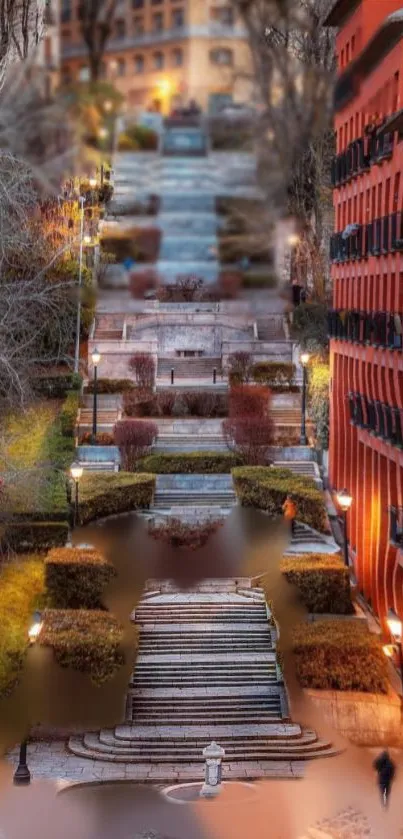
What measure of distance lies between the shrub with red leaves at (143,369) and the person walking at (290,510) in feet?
36.3

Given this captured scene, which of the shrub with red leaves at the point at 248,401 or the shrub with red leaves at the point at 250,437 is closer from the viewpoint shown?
the shrub with red leaves at the point at 250,437

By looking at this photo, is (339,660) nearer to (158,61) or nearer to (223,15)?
(223,15)

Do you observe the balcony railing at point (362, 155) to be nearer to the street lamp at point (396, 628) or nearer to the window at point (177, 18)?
the street lamp at point (396, 628)

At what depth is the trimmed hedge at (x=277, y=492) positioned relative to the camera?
97.0ft

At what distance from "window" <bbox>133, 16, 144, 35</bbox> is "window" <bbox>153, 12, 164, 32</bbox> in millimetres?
91

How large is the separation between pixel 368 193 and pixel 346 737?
1296cm

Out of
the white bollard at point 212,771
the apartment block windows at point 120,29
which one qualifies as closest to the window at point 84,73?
the apartment block windows at point 120,29

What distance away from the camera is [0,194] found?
20.8 m

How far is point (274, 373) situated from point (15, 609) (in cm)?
1956

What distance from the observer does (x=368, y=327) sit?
88.0ft

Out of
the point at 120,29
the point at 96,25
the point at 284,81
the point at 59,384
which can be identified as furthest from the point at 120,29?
the point at 59,384

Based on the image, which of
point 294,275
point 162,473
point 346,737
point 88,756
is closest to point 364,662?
point 346,737

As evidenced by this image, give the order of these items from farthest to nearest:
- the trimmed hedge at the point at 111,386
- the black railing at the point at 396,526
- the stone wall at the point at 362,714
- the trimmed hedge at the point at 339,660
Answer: the trimmed hedge at the point at 111,386 < the black railing at the point at 396,526 < the trimmed hedge at the point at 339,660 < the stone wall at the point at 362,714

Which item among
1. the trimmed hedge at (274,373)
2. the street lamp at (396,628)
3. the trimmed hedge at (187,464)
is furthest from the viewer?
the trimmed hedge at (274,373)
